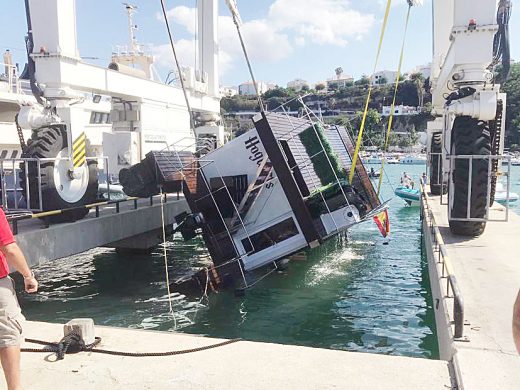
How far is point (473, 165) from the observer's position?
9.62 meters

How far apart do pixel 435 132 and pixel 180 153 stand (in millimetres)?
14340

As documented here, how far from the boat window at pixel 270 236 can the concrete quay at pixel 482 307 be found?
9.62 ft

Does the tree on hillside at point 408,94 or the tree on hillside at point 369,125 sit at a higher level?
the tree on hillside at point 408,94

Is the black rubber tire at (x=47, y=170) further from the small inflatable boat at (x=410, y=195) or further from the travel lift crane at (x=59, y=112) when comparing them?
the small inflatable boat at (x=410, y=195)

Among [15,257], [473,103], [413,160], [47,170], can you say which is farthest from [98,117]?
[413,160]

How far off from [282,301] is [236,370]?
19.5 ft

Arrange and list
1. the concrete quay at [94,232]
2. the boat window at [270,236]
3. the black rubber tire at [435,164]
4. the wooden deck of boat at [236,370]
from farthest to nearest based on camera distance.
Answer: the black rubber tire at [435,164] → the boat window at [270,236] → the concrete quay at [94,232] → the wooden deck of boat at [236,370]

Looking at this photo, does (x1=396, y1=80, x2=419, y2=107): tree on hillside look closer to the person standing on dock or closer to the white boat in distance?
the white boat in distance

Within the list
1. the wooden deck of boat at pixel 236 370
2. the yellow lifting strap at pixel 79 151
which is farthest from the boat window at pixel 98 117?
the wooden deck of boat at pixel 236 370

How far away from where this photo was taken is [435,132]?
22.1 metres

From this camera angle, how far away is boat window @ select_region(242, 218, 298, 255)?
10.4 m

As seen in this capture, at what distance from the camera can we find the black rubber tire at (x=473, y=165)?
378 inches

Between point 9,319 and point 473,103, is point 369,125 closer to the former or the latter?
point 473,103

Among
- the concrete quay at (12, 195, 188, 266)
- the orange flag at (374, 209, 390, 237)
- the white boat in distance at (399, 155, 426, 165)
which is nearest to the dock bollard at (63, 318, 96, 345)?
the concrete quay at (12, 195, 188, 266)
